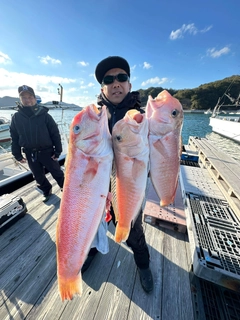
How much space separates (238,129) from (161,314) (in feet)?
84.2

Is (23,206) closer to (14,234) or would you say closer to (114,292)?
(14,234)

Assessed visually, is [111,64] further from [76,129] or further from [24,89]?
[24,89]

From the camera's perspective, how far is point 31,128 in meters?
3.55

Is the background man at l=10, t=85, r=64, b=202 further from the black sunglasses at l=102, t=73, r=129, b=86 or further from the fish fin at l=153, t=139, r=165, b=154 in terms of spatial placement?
the fish fin at l=153, t=139, r=165, b=154

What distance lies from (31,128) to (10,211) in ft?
6.31

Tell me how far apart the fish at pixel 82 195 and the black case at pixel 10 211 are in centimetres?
265

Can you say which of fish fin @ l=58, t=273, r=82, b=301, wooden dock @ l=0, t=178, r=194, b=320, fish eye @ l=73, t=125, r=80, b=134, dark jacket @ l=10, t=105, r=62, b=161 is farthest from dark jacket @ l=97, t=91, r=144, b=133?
dark jacket @ l=10, t=105, r=62, b=161

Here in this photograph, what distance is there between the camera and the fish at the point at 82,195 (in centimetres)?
104

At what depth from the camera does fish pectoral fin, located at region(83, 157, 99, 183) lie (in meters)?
1.06

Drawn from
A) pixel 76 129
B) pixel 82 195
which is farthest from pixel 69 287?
pixel 76 129

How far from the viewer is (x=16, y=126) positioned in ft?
11.7

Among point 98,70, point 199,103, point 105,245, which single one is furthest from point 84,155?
point 199,103

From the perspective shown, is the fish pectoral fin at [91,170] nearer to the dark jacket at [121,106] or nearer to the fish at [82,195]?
the fish at [82,195]

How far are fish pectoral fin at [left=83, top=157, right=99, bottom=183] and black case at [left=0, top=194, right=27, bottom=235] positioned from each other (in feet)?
9.59
